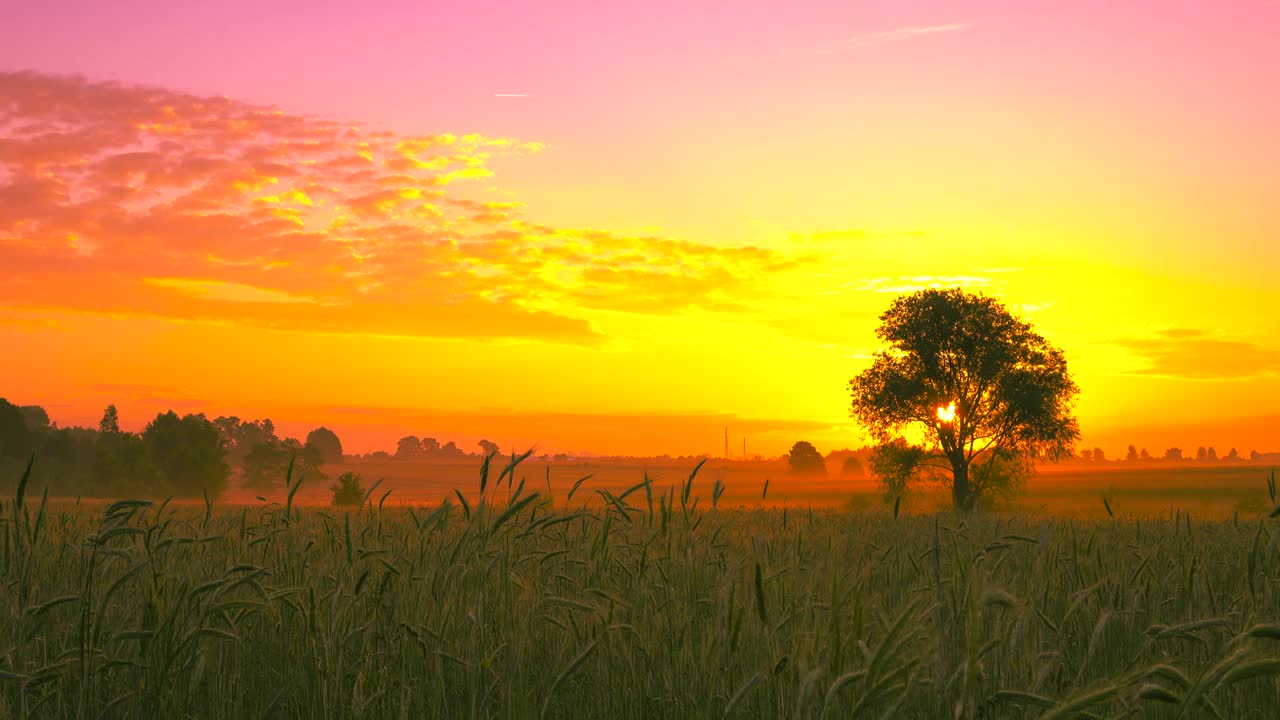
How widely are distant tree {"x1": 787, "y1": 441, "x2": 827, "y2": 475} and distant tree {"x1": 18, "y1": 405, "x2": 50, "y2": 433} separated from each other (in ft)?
360

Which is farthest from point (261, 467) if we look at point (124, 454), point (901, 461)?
point (901, 461)

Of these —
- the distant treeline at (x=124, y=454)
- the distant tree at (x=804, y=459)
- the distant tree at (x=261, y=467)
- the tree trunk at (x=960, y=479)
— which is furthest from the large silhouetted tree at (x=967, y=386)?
the distant tree at (x=804, y=459)

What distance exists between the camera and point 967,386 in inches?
1826

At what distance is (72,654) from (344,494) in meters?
49.3

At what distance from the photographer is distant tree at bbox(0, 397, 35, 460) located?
56.4 metres

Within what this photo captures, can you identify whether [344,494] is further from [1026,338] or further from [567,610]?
[567,610]

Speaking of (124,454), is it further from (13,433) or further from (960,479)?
(960,479)

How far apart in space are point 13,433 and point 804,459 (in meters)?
121

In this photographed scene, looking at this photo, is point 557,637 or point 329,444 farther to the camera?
point 329,444

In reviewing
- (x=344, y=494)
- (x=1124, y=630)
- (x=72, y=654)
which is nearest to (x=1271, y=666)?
(x=1124, y=630)

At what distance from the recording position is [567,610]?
511 centimetres

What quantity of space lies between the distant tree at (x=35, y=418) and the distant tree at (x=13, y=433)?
51.2 inches

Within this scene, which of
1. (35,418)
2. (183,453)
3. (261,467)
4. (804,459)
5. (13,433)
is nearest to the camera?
(13,433)

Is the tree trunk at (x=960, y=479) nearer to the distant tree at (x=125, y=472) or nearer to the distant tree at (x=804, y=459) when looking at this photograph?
the distant tree at (x=125, y=472)
